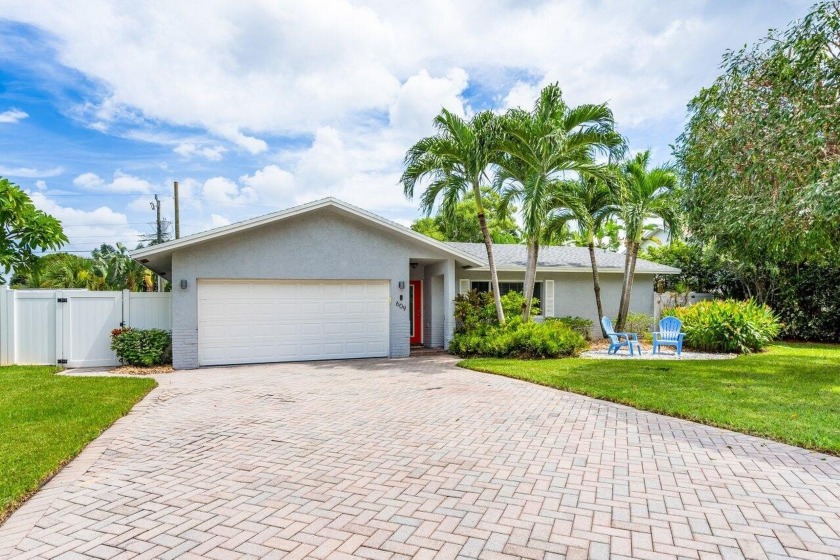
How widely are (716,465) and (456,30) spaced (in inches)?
404

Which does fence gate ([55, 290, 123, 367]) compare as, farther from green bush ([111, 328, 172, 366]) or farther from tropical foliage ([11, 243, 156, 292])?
tropical foliage ([11, 243, 156, 292])

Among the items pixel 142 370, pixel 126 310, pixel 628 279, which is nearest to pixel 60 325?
pixel 126 310

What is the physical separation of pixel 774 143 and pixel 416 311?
10839 mm

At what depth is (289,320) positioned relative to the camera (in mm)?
12844

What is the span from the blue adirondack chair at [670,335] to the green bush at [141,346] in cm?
1356

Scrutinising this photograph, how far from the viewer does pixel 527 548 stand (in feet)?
A: 10.6

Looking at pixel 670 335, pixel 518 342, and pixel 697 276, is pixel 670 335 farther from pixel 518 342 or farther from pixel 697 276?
pixel 697 276

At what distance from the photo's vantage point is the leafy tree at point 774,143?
8789 mm

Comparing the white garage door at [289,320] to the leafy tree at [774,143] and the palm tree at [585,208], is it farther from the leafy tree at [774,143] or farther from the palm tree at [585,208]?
the leafy tree at [774,143]

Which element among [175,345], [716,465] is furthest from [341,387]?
[716,465]

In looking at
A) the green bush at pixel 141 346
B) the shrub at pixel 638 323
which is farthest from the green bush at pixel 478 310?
the green bush at pixel 141 346

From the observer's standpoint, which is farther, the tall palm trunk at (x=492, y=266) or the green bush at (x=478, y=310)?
the green bush at (x=478, y=310)

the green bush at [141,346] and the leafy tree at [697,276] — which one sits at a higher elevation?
the leafy tree at [697,276]

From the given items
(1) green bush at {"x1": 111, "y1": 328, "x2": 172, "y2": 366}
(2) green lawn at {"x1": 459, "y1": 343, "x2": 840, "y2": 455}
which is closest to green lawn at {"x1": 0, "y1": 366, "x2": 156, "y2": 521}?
(1) green bush at {"x1": 111, "y1": 328, "x2": 172, "y2": 366}
